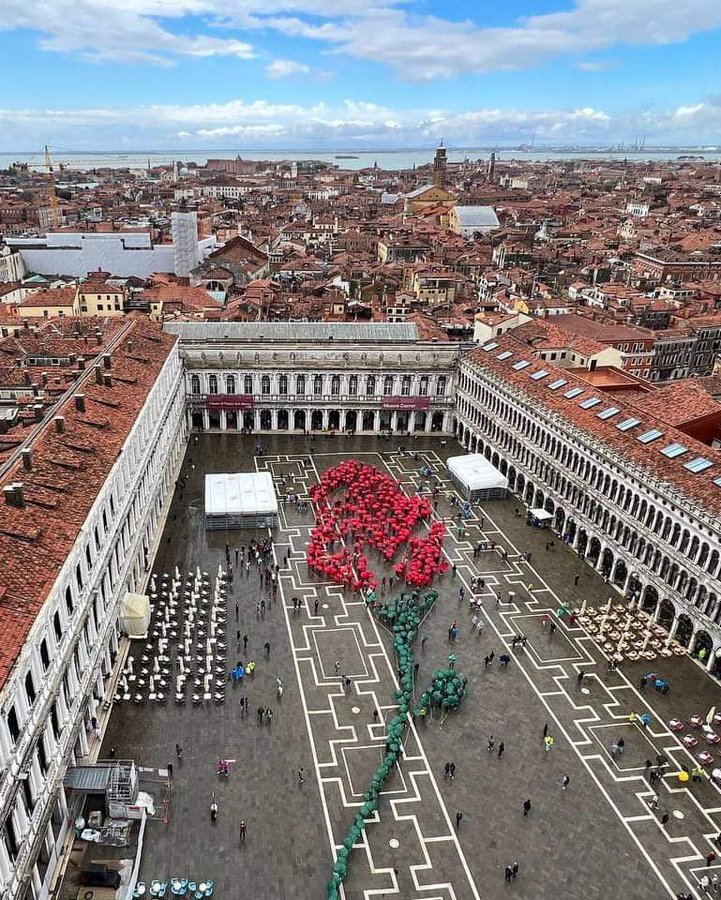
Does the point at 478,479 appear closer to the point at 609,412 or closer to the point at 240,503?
the point at 609,412

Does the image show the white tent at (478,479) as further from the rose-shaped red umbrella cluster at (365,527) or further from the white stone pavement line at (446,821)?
the white stone pavement line at (446,821)

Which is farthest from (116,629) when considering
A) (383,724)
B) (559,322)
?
(559,322)

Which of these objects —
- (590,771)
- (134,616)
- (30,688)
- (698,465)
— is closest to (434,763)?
(590,771)

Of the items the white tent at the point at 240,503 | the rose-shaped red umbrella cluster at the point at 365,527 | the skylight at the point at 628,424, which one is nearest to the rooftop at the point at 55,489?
the white tent at the point at 240,503

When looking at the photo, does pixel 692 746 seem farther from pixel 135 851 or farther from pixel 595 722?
pixel 135 851

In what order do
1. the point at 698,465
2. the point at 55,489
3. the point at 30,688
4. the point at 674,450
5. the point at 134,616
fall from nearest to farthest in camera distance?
the point at 30,688
the point at 55,489
the point at 134,616
the point at 698,465
the point at 674,450
